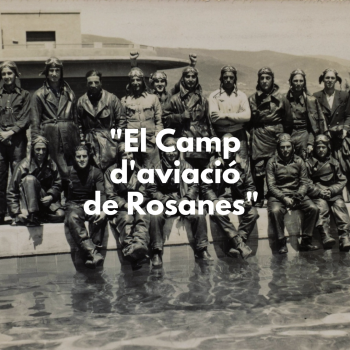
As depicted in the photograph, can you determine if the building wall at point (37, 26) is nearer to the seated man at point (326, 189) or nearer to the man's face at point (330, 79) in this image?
the man's face at point (330, 79)

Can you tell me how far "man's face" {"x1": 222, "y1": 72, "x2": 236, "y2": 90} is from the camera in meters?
7.83

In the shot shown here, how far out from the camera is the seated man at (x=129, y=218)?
6777 millimetres

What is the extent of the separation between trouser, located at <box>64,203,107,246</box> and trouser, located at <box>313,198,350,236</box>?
7.99 ft

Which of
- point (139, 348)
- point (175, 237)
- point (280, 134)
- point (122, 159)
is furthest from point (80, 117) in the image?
point (139, 348)

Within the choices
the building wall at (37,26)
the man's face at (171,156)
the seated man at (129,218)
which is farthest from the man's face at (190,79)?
the building wall at (37,26)

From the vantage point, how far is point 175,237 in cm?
723

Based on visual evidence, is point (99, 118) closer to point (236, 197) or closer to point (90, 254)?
point (90, 254)

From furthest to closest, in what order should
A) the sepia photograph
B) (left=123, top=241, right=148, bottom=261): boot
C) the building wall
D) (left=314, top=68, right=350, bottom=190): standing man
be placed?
the building wall
(left=314, top=68, right=350, bottom=190): standing man
(left=123, top=241, right=148, bottom=261): boot
the sepia photograph

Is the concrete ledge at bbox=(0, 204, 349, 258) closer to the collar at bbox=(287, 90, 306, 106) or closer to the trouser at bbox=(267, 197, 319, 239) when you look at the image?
the trouser at bbox=(267, 197, 319, 239)

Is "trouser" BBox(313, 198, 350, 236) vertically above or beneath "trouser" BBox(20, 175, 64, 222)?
beneath

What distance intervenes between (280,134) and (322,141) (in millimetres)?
481

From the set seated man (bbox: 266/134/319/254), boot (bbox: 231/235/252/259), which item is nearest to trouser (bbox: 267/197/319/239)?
seated man (bbox: 266/134/319/254)

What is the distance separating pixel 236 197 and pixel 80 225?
1.81m

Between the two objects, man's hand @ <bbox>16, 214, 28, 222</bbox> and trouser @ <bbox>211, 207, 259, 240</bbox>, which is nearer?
man's hand @ <bbox>16, 214, 28, 222</bbox>
